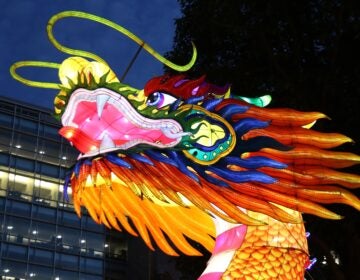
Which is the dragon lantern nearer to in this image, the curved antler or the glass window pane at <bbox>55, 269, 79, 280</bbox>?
the curved antler

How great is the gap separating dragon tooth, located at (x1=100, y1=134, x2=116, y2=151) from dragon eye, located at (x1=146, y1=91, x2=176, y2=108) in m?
0.61

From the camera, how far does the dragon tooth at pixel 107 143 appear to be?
731 centimetres

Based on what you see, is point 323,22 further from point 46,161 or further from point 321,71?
point 46,161

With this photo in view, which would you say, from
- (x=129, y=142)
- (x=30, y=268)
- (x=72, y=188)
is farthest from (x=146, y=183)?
(x=30, y=268)

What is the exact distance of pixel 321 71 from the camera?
12844 mm

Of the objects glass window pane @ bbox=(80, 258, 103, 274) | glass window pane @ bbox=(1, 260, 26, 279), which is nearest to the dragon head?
glass window pane @ bbox=(1, 260, 26, 279)

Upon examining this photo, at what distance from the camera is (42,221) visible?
3525cm

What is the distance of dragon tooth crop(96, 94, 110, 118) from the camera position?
24.0 ft

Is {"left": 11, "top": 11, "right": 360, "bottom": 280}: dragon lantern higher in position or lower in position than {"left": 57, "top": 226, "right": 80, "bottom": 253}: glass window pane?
lower

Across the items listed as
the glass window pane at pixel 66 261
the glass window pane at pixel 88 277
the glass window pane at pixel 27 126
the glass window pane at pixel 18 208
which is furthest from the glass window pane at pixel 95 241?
the glass window pane at pixel 27 126

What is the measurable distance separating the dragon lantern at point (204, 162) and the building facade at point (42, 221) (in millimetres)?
26053

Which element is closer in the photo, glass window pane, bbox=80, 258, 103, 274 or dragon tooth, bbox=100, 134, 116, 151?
dragon tooth, bbox=100, 134, 116, 151

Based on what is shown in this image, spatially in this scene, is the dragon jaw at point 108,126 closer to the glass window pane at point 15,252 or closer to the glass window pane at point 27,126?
the glass window pane at point 15,252

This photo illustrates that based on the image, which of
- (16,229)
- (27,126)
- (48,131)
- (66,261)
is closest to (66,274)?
(66,261)
